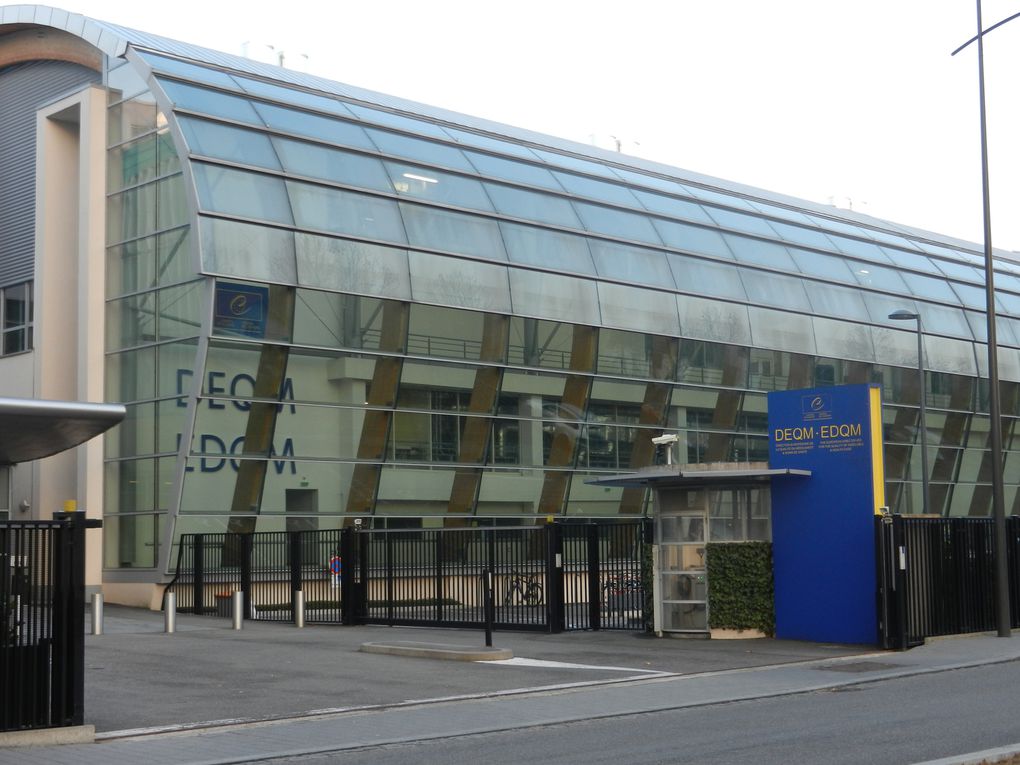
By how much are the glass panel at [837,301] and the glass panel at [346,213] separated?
15819 mm

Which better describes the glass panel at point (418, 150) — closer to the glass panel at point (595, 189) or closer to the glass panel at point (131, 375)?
the glass panel at point (595, 189)

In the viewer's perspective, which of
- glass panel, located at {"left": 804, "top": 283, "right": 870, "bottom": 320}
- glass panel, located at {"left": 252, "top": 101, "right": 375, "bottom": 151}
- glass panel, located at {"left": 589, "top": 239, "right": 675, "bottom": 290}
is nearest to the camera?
glass panel, located at {"left": 252, "top": 101, "right": 375, "bottom": 151}

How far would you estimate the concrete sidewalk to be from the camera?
39.7 ft

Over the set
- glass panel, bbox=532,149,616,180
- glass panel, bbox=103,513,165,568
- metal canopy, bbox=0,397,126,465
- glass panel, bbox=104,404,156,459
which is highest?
glass panel, bbox=532,149,616,180

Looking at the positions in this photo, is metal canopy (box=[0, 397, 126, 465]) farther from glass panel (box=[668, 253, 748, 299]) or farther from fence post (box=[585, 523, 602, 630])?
glass panel (box=[668, 253, 748, 299])

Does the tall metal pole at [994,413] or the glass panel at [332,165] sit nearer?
the tall metal pole at [994,413]

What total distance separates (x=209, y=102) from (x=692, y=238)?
15.3 metres

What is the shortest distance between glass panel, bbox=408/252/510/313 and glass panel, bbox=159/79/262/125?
5057 mm

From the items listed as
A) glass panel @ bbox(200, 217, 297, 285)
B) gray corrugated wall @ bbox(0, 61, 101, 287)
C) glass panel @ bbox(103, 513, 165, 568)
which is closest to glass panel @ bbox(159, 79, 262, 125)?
glass panel @ bbox(200, 217, 297, 285)

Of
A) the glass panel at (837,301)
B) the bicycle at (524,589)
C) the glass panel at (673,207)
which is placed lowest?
the bicycle at (524,589)

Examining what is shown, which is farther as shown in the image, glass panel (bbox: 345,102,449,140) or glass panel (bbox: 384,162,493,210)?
glass panel (bbox: 345,102,449,140)

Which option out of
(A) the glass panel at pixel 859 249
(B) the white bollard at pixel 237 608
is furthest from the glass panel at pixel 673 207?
(B) the white bollard at pixel 237 608

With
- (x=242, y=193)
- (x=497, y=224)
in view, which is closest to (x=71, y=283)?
(x=242, y=193)

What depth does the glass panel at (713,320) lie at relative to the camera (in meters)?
37.3
